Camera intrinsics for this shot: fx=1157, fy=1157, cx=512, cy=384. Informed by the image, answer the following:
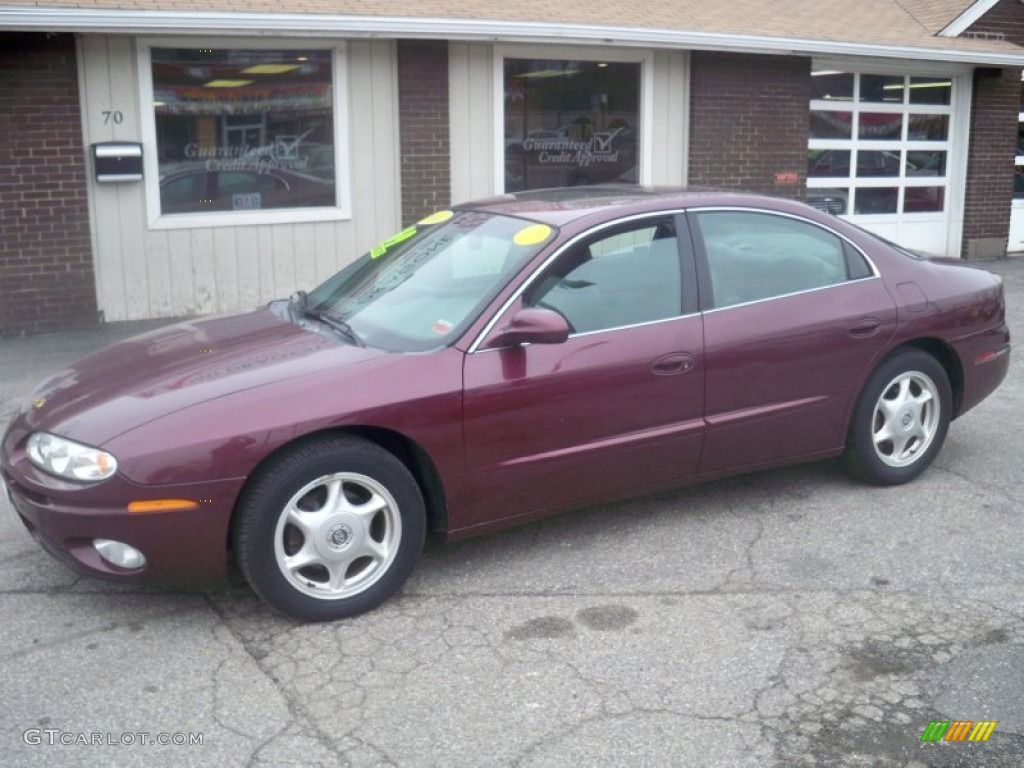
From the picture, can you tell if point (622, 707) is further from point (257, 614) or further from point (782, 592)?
point (257, 614)

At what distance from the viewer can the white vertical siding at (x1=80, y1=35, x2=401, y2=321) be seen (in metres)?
9.76

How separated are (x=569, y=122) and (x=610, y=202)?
691cm

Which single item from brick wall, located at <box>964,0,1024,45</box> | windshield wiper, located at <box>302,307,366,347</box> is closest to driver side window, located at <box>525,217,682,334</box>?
windshield wiper, located at <box>302,307,366,347</box>

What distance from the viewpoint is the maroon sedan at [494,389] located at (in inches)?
161

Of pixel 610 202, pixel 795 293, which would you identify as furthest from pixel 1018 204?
pixel 610 202

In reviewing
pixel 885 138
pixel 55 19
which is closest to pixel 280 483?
pixel 55 19

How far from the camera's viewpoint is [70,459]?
4074 millimetres

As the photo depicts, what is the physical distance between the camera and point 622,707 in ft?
12.1

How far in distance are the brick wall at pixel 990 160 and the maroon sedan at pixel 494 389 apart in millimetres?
9041

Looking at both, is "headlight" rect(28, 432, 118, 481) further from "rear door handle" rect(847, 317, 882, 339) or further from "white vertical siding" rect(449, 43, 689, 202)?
"white vertical siding" rect(449, 43, 689, 202)

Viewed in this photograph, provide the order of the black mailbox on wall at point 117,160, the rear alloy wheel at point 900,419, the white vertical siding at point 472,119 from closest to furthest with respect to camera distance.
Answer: the rear alloy wheel at point 900,419
the black mailbox on wall at point 117,160
the white vertical siding at point 472,119

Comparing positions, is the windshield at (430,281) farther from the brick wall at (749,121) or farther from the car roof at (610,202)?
the brick wall at (749,121)

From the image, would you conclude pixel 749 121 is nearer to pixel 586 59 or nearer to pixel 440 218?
pixel 586 59

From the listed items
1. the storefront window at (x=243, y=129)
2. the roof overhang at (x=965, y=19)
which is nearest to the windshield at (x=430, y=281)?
the storefront window at (x=243, y=129)
